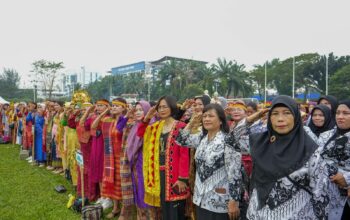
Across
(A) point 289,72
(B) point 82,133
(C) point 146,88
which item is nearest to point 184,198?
(B) point 82,133

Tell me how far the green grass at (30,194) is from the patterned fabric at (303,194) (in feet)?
11.9

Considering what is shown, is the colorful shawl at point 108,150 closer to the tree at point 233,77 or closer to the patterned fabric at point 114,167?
the patterned fabric at point 114,167

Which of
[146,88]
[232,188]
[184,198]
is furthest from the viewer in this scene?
[146,88]

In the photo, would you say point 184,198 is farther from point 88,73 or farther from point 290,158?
point 88,73

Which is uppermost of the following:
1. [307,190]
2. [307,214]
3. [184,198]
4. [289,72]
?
[289,72]

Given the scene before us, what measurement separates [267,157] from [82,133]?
398 centimetres

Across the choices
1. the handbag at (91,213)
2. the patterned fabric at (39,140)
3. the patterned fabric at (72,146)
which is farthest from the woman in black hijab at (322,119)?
the patterned fabric at (39,140)

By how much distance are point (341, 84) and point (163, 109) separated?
36.8 metres

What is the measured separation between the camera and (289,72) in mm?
44750

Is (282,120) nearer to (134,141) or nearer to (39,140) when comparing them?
(134,141)

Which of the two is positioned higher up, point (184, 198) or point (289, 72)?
point (289, 72)

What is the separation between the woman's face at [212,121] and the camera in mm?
3041

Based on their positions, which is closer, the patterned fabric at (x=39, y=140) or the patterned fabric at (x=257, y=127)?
the patterned fabric at (x=257, y=127)

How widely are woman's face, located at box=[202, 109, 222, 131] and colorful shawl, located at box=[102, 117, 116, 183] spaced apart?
2113 millimetres
